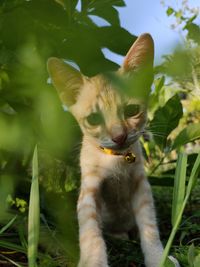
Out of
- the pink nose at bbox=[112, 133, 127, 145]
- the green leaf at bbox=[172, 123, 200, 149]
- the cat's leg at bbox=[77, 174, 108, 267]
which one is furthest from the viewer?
the green leaf at bbox=[172, 123, 200, 149]

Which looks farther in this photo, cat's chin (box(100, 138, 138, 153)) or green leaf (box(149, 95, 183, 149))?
green leaf (box(149, 95, 183, 149))

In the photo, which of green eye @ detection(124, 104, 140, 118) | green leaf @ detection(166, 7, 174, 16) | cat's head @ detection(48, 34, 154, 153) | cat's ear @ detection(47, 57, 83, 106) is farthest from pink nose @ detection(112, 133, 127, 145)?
green leaf @ detection(166, 7, 174, 16)

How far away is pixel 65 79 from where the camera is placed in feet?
3.85

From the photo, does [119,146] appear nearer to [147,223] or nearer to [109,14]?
[147,223]

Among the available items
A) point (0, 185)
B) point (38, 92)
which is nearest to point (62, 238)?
point (0, 185)

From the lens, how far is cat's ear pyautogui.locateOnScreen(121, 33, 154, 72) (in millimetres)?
1128

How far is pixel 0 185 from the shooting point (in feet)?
3.35

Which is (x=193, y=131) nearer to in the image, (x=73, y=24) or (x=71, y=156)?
(x=71, y=156)

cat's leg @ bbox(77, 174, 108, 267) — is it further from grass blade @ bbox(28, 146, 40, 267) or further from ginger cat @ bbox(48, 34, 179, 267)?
grass blade @ bbox(28, 146, 40, 267)

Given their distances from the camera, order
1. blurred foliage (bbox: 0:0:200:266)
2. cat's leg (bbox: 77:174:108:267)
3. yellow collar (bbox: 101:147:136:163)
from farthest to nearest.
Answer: yellow collar (bbox: 101:147:136:163), cat's leg (bbox: 77:174:108:267), blurred foliage (bbox: 0:0:200:266)

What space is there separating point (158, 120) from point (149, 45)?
0.30 meters

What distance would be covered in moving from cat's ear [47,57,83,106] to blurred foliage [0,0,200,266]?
0.03m

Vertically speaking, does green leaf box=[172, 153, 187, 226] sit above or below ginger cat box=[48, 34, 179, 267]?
above

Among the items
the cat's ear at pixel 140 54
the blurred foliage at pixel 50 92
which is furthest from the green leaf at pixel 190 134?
the cat's ear at pixel 140 54
